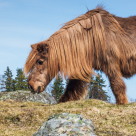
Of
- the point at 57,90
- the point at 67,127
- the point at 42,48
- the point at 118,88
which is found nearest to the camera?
the point at 67,127

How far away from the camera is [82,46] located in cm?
566

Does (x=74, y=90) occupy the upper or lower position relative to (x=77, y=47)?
lower

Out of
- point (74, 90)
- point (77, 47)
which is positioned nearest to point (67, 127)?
point (77, 47)

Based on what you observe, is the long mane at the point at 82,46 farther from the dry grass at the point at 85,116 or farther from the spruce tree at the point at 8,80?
the spruce tree at the point at 8,80

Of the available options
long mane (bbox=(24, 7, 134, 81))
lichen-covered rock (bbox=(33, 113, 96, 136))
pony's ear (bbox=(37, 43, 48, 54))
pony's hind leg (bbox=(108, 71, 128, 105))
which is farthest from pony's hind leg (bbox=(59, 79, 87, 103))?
lichen-covered rock (bbox=(33, 113, 96, 136))

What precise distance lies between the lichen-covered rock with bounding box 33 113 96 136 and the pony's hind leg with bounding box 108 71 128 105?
2490 mm

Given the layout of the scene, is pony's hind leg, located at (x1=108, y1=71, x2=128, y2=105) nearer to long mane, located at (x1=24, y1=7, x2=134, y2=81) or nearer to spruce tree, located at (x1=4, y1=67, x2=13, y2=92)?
long mane, located at (x1=24, y1=7, x2=134, y2=81)

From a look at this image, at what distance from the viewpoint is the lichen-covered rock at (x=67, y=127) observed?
2.97 meters

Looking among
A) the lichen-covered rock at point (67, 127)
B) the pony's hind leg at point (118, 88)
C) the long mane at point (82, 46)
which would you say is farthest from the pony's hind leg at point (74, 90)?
the lichen-covered rock at point (67, 127)

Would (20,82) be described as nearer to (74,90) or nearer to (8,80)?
(8,80)

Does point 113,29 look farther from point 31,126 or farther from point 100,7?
point 31,126

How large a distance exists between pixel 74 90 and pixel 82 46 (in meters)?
1.54

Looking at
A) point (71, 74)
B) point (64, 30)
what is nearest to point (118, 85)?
point (71, 74)

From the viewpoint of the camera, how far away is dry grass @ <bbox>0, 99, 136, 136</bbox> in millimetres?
3876
